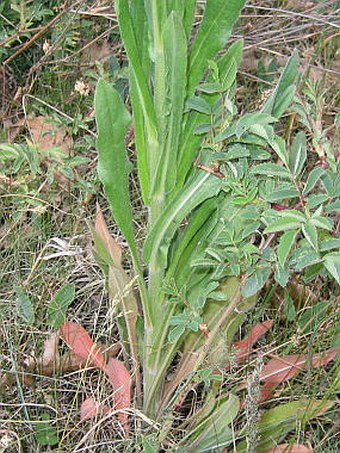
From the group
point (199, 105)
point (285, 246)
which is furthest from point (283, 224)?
point (199, 105)

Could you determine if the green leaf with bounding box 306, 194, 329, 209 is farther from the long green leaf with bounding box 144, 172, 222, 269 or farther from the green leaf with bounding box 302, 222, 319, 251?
the long green leaf with bounding box 144, 172, 222, 269

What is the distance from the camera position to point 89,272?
1.65 metres

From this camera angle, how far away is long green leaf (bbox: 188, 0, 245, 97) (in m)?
1.24

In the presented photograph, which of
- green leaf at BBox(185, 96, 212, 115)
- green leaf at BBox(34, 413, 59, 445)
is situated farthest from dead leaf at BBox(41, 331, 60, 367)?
green leaf at BBox(185, 96, 212, 115)

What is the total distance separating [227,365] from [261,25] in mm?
1218

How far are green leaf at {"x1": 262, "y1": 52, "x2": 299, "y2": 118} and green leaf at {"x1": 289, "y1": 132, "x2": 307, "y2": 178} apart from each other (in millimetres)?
63

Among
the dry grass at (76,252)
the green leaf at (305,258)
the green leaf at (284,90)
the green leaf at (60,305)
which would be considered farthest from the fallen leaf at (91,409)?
the green leaf at (284,90)

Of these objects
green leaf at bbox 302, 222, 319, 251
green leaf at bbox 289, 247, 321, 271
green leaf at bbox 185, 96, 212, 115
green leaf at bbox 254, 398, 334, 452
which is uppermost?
green leaf at bbox 185, 96, 212, 115

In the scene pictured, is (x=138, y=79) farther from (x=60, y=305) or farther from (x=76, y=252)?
(x=60, y=305)

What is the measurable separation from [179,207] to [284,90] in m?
0.25

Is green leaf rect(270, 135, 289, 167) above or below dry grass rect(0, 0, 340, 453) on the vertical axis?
above

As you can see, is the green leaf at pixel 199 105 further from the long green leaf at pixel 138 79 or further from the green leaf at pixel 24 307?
the green leaf at pixel 24 307

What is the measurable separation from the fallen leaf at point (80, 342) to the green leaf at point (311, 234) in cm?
55

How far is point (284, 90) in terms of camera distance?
1267 mm
